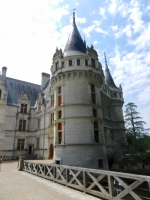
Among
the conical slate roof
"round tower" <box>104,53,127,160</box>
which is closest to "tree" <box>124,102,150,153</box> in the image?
"round tower" <box>104,53,127,160</box>

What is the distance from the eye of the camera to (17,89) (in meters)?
32.0

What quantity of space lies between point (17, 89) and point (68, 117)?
20.0 metres

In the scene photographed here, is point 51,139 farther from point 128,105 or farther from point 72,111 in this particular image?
point 128,105

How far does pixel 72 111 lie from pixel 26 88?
818 inches

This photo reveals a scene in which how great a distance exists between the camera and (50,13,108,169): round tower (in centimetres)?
1563

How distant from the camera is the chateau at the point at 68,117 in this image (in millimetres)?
16031

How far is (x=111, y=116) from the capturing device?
29.5 metres

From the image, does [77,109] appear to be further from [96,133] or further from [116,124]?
[116,124]

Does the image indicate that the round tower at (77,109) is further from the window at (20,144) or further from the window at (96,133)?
the window at (20,144)

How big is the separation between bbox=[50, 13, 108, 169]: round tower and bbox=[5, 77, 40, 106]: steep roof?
45.2 feet

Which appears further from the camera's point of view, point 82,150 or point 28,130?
point 28,130

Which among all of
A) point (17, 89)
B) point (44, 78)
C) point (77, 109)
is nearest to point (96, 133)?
point (77, 109)

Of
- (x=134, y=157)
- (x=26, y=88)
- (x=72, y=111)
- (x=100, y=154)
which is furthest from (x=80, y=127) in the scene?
(x=26, y=88)

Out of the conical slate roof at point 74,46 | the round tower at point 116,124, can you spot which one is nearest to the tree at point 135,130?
the round tower at point 116,124
